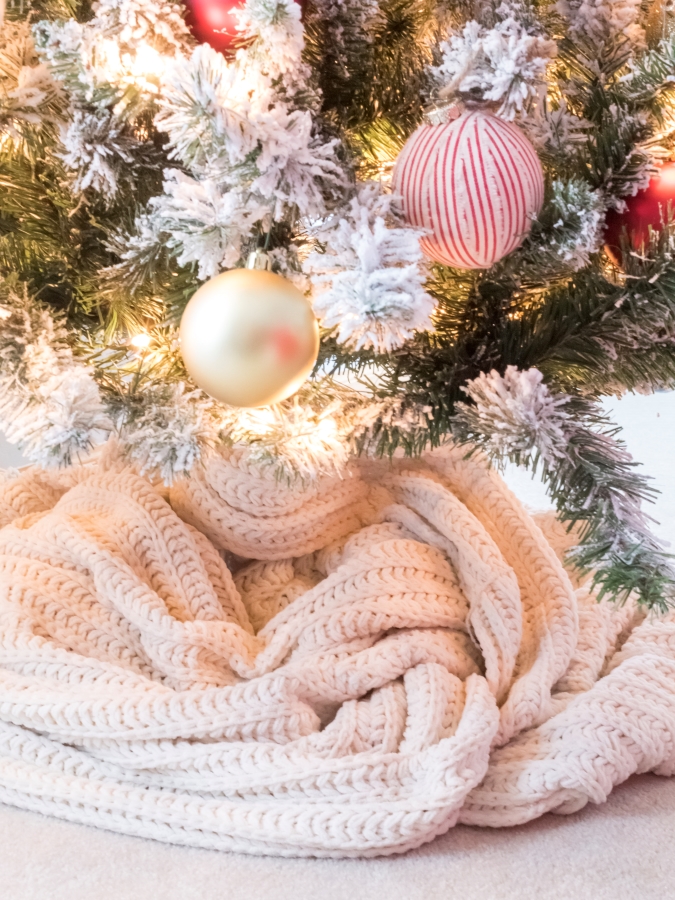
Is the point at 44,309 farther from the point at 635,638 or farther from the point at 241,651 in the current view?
the point at 635,638

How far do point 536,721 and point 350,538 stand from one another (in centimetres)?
19

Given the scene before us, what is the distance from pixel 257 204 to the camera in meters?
0.42

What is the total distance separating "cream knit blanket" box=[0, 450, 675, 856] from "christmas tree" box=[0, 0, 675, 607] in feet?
0.35

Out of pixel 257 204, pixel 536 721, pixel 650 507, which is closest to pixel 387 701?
pixel 536 721

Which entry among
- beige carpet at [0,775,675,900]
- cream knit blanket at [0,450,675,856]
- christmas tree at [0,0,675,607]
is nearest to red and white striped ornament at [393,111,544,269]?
christmas tree at [0,0,675,607]

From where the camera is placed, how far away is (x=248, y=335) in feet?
1.34

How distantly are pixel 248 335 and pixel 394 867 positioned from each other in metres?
0.33

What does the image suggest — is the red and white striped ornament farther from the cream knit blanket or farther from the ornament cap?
the cream knit blanket

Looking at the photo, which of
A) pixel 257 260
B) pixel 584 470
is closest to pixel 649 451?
pixel 584 470

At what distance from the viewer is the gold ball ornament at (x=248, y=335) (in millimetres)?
410

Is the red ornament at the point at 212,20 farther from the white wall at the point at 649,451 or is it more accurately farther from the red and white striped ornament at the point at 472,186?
the white wall at the point at 649,451

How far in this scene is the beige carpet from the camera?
0.48m

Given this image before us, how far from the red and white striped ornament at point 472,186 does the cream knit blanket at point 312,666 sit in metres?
0.23

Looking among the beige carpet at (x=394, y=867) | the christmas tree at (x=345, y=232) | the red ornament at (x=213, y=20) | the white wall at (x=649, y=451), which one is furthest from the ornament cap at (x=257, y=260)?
the white wall at (x=649, y=451)
